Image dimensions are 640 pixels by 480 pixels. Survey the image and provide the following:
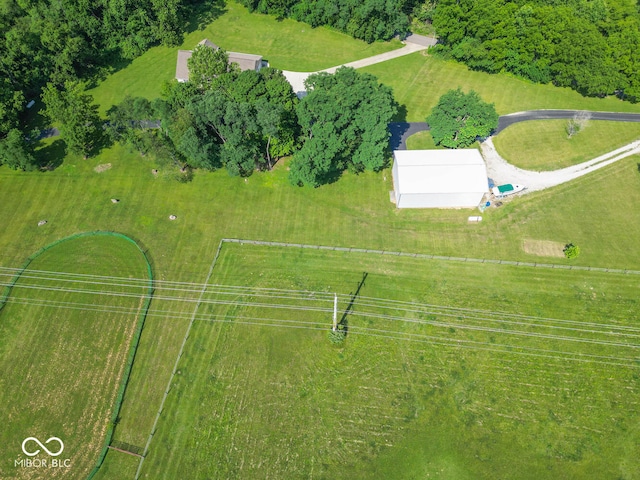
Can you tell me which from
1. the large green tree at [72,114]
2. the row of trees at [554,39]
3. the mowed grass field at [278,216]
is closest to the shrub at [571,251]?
the mowed grass field at [278,216]

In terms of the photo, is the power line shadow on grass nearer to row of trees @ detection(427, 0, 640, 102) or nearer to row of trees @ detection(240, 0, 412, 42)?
row of trees @ detection(427, 0, 640, 102)

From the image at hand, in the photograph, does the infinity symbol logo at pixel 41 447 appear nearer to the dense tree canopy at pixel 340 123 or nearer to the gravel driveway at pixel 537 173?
the dense tree canopy at pixel 340 123

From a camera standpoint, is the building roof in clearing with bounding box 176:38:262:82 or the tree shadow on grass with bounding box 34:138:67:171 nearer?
the tree shadow on grass with bounding box 34:138:67:171

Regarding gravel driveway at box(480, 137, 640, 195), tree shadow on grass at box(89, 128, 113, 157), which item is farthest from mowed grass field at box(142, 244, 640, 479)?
tree shadow on grass at box(89, 128, 113, 157)

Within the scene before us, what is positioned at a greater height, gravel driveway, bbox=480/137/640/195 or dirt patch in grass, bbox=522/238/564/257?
gravel driveway, bbox=480/137/640/195

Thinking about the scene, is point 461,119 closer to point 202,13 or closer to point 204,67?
point 204,67

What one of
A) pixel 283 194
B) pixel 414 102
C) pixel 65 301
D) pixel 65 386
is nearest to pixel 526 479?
pixel 283 194

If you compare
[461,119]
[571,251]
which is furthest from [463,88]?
[571,251]
